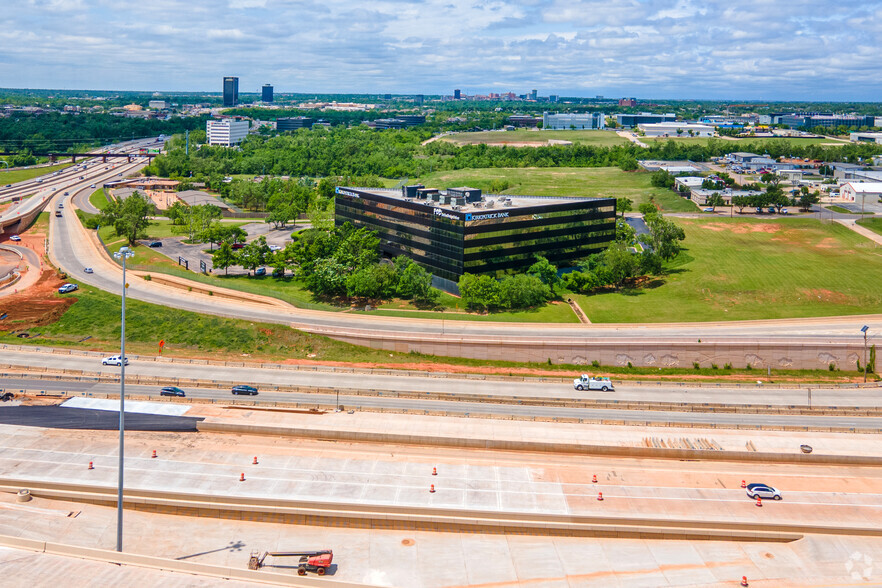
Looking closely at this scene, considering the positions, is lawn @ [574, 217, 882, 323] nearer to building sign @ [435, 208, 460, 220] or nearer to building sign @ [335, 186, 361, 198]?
building sign @ [435, 208, 460, 220]

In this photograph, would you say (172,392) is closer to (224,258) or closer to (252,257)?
(252,257)

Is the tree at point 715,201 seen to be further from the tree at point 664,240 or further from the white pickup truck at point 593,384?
the white pickup truck at point 593,384

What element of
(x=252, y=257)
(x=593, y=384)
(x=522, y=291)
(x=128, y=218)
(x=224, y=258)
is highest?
(x=128, y=218)

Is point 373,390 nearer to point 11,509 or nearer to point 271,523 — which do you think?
point 271,523

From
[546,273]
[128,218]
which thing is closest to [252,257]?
[128,218]

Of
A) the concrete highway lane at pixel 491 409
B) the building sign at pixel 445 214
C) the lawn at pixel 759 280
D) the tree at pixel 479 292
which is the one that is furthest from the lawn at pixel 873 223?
the concrete highway lane at pixel 491 409
